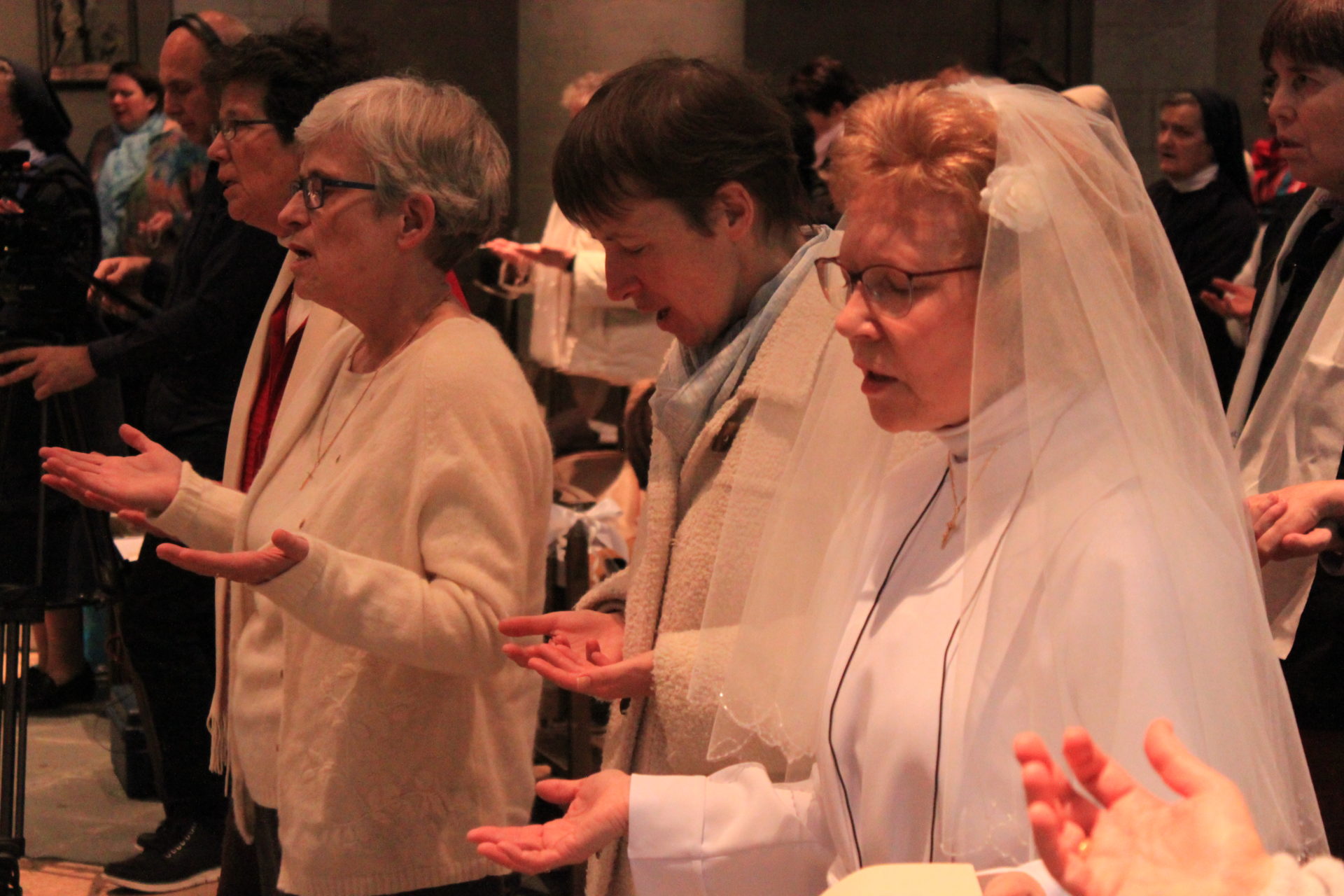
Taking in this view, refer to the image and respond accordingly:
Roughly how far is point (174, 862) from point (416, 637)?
1.89m

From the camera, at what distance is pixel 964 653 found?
1321 mm

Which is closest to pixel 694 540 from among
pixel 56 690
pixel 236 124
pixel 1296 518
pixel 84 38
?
pixel 1296 518

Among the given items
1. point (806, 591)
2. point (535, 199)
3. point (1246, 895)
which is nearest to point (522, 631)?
point (806, 591)

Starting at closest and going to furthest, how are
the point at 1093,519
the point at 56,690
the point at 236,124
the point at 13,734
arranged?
the point at 1093,519 < the point at 236,124 < the point at 13,734 < the point at 56,690

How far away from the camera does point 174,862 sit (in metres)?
3.51

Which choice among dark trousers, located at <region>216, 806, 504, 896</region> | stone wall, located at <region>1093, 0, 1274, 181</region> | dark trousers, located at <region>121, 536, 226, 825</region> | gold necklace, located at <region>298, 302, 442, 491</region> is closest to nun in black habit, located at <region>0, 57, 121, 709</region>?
dark trousers, located at <region>121, 536, 226, 825</region>

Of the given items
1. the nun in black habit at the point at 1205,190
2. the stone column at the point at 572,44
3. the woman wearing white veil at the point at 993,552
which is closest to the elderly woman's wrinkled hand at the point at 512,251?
the stone column at the point at 572,44

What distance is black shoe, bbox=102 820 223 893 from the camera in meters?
3.47

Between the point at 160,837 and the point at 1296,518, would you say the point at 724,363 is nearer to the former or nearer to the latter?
the point at 1296,518

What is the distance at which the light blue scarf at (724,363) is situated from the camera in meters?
1.82

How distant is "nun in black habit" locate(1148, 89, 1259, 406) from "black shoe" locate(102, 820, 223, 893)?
3356 millimetres

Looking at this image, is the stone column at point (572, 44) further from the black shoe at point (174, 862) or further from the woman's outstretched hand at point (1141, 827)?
the woman's outstretched hand at point (1141, 827)

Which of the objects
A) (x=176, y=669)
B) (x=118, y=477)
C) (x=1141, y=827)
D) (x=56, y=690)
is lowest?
(x=56, y=690)

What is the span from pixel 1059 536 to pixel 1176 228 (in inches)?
156
